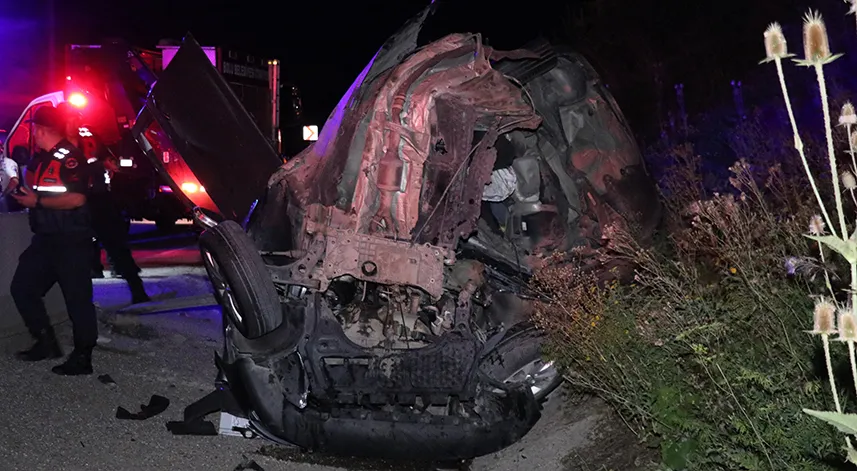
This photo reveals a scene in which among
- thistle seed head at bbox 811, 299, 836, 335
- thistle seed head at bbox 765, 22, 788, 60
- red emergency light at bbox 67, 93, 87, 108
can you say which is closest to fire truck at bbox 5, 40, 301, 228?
red emergency light at bbox 67, 93, 87, 108

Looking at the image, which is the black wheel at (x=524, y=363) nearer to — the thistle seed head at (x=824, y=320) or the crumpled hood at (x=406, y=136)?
the crumpled hood at (x=406, y=136)

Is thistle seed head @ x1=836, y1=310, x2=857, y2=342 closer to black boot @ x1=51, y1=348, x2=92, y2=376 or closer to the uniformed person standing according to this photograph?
black boot @ x1=51, y1=348, x2=92, y2=376

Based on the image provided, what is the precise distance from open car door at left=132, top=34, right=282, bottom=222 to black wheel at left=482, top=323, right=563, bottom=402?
1734 millimetres

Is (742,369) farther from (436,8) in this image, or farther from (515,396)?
(436,8)

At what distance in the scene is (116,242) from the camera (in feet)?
24.2

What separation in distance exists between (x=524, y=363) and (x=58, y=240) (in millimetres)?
3201

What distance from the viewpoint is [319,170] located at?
4492 mm

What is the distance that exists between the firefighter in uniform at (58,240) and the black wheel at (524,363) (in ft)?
9.21

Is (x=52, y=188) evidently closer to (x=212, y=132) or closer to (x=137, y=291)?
(x=212, y=132)

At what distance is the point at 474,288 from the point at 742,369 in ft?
5.43

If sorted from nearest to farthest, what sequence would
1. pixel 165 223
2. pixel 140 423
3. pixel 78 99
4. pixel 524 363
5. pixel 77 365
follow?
pixel 524 363 < pixel 140 423 < pixel 77 365 < pixel 78 99 < pixel 165 223

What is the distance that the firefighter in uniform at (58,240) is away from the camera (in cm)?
545

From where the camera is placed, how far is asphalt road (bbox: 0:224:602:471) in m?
4.26

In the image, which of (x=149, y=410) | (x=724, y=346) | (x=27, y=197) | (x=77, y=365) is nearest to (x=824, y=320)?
(x=724, y=346)
